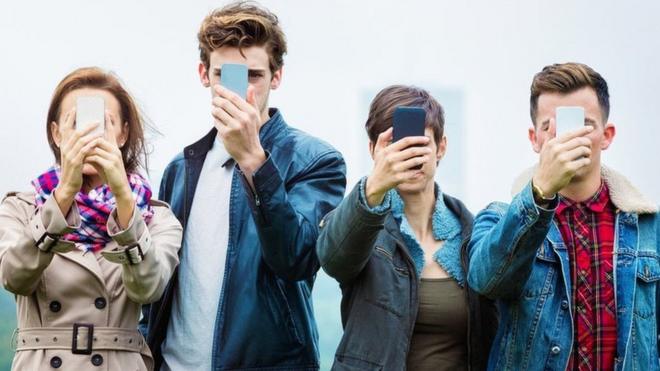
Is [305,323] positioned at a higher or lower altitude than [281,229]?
lower

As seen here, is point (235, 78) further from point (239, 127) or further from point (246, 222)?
point (246, 222)

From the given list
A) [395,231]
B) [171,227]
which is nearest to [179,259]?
[171,227]

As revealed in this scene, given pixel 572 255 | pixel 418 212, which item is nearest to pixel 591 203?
pixel 572 255

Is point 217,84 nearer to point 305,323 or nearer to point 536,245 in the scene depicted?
point 305,323

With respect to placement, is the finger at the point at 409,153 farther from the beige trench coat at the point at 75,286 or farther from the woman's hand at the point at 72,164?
the woman's hand at the point at 72,164

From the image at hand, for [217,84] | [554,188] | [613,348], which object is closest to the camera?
[554,188]

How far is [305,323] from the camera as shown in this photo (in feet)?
13.3

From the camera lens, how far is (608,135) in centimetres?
381

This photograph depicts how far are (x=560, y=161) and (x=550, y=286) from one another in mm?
513

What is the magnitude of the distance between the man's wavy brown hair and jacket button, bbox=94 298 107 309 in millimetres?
1051

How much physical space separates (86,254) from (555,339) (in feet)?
5.54

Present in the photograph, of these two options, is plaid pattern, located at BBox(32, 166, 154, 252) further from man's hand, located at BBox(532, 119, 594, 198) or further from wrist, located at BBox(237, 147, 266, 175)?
man's hand, located at BBox(532, 119, 594, 198)

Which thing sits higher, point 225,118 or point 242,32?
point 242,32

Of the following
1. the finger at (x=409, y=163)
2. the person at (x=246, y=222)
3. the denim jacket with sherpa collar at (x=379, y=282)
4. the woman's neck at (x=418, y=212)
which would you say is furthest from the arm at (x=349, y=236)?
the woman's neck at (x=418, y=212)
